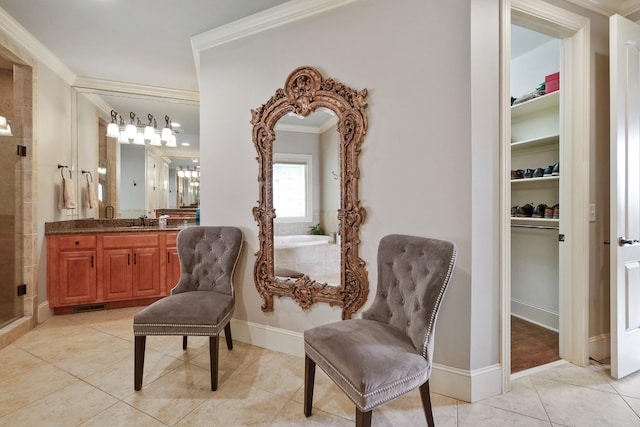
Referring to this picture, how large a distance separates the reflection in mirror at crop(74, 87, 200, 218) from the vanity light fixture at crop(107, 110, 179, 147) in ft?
0.05

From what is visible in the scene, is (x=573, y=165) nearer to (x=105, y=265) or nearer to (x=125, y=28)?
(x=125, y=28)

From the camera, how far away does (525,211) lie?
2.99 metres

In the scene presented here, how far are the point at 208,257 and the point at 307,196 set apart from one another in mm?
925

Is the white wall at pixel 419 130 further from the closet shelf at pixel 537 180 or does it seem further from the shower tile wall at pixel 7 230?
the shower tile wall at pixel 7 230

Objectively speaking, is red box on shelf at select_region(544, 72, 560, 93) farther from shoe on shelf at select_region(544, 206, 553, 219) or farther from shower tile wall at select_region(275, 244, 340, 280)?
shower tile wall at select_region(275, 244, 340, 280)

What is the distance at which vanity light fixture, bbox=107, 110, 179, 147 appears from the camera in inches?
151

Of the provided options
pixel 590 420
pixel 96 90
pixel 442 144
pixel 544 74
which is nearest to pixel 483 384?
pixel 590 420

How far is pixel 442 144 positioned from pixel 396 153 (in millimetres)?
282

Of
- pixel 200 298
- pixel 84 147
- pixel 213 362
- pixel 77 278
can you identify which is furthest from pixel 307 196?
pixel 84 147

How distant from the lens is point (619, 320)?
1995 millimetres

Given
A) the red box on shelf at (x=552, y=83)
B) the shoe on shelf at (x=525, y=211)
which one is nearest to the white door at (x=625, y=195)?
the red box on shelf at (x=552, y=83)

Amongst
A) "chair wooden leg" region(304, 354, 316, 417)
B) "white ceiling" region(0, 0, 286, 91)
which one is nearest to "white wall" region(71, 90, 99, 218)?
"white ceiling" region(0, 0, 286, 91)

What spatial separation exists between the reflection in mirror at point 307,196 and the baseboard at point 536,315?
2192 millimetres

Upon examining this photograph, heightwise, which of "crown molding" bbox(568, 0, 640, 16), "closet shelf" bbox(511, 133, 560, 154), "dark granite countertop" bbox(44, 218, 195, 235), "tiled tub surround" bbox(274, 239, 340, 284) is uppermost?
"crown molding" bbox(568, 0, 640, 16)
